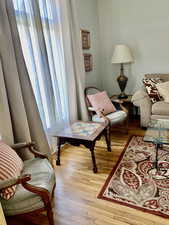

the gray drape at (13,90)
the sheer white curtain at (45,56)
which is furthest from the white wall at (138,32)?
the gray drape at (13,90)

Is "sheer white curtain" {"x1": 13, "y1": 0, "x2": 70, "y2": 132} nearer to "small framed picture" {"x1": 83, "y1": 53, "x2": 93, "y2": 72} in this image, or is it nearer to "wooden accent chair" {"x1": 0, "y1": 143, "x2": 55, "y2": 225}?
"small framed picture" {"x1": 83, "y1": 53, "x2": 93, "y2": 72}

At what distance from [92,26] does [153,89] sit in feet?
5.60

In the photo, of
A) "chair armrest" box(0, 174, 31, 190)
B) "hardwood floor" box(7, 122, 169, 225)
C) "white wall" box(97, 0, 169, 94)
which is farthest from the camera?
"white wall" box(97, 0, 169, 94)

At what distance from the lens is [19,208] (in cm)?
142

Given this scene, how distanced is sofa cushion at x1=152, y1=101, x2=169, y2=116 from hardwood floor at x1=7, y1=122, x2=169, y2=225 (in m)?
0.86

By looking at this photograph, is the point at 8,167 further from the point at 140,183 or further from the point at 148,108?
the point at 148,108

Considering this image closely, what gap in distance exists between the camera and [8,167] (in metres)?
1.45

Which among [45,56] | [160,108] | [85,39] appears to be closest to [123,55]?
[85,39]

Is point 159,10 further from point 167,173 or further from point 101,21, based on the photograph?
point 167,173

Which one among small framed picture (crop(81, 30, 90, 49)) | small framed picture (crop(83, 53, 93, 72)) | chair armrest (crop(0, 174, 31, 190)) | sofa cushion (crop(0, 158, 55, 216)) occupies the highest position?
small framed picture (crop(81, 30, 90, 49))

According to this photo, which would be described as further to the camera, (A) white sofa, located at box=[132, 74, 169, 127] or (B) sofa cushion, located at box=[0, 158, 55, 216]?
(A) white sofa, located at box=[132, 74, 169, 127]

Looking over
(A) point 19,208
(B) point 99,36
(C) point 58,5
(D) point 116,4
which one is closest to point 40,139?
(A) point 19,208

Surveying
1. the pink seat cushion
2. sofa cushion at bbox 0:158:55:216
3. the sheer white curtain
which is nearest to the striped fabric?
sofa cushion at bbox 0:158:55:216

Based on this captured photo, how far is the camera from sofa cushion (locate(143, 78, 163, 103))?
10.3 ft
